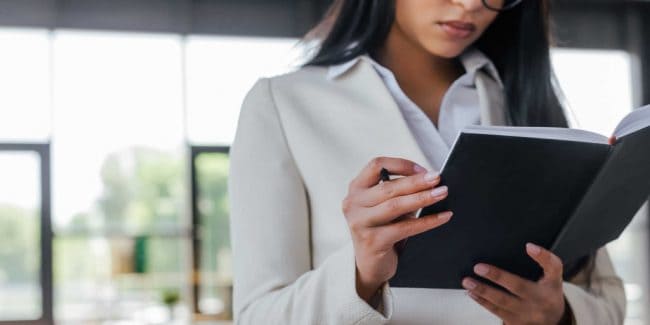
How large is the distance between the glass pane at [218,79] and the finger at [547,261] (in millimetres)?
5669

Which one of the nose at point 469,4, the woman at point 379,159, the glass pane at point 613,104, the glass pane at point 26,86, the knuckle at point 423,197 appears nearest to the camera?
the knuckle at point 423,197

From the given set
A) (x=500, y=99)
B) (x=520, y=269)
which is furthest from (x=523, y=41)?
(x=520, y=269)

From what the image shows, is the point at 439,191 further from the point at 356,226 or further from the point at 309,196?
the point at 309,196

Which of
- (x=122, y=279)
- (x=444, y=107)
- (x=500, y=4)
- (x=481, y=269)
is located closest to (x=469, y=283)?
(x=481, y=269)

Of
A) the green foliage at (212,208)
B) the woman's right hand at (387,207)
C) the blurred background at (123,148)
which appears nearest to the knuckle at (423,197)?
the woman's right hand at (387,207)

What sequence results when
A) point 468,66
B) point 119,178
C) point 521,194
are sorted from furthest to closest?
point 119,178, point 468,66, point 521,194

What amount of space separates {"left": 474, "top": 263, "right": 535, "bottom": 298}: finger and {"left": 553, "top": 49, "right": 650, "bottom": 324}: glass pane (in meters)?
6.38

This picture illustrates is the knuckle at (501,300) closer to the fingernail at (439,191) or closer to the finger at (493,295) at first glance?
the finger at (493,295)

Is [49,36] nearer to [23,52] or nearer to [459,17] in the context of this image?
[23,52]

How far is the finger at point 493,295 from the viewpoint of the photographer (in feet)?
3.20

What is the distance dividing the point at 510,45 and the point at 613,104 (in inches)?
252

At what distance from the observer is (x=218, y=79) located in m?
6.63

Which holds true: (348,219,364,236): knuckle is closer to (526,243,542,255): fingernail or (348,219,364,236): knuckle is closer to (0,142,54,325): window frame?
(526,243,542,255): fingernail

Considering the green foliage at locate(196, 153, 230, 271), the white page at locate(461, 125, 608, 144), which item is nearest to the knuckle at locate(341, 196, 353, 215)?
the white page at locate(461, 125, 608, 144)
